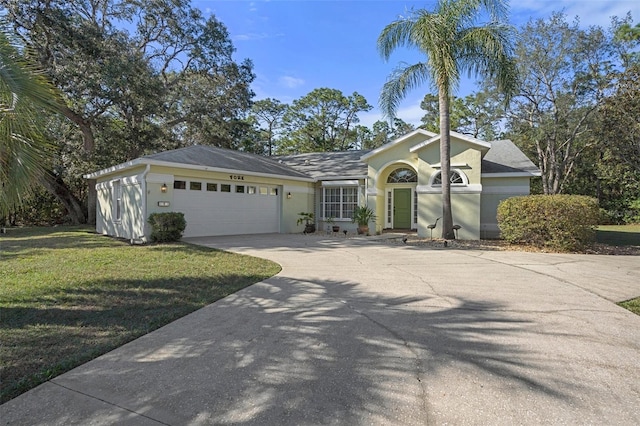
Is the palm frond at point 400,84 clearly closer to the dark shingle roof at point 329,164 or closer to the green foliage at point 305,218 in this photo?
the dark shingle roof at point 329,164

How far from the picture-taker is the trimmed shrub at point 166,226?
1149 centimetres

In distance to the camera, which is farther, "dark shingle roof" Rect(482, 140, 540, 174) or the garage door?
"dark shingle roof" Rect(482, 140, 540, 174)

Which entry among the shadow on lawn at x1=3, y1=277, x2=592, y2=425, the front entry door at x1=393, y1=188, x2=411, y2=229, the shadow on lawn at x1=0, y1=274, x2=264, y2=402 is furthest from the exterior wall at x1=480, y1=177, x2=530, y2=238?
the shadow on lawn at x1=0, y1=274, x2=264, y2=402

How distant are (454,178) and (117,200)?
13.9 m

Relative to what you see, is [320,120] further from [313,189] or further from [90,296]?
[90,296]

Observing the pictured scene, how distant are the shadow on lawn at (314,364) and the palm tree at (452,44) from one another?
8.97 meters

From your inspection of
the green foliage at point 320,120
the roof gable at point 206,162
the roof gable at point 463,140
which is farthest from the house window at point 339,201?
the green foliage at point 320,120

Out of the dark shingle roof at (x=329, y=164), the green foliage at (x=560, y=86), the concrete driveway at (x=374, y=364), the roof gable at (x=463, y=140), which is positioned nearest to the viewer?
the concrete driveway at (x=374, y=364)

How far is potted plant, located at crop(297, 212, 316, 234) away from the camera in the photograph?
16.6 meters

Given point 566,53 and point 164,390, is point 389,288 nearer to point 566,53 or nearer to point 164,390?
point 164,390

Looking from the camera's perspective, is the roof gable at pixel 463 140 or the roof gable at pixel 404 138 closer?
the roof gable at pixel 463 140

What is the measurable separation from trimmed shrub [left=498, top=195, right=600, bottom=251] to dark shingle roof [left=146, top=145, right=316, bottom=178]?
398 inches

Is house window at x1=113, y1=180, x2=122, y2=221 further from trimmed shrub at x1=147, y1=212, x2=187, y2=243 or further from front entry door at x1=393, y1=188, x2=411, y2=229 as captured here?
front entry door at x1=393, y1=188, x2=411, y2=229

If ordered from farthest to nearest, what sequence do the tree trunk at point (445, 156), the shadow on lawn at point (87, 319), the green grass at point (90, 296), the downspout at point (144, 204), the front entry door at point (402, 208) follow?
the front entry door at point (402, 208)
the tree trunk at point (445, 156)
the downspout at point (144, 204)
the green grass at point (90, 296)
the shadow on lawn at point (87, 319)
